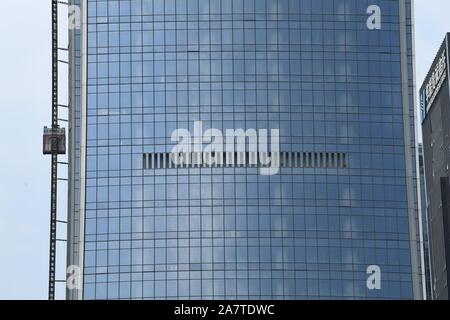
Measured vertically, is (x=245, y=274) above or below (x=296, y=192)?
below

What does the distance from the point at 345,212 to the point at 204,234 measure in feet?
74.1

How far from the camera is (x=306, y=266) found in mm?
195000

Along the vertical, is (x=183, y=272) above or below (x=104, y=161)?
below

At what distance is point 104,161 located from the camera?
653 feet

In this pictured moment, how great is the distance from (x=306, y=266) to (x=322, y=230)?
6.31 m

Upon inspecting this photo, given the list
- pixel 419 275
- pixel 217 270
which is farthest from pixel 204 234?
pixel 419 275
